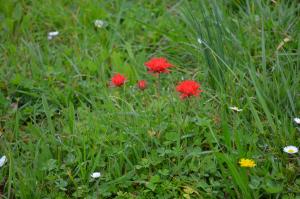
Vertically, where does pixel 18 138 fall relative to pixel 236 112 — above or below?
below

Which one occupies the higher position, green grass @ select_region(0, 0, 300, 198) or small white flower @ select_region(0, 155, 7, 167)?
green grass @ select_region(0, 0, 300, 198)

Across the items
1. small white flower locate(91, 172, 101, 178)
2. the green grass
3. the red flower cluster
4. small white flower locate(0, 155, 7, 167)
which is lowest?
small white flower locate(0, 155, 7, 167)

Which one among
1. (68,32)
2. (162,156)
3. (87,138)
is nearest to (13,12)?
(68,32)

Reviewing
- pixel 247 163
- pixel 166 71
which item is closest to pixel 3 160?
pixel 166 71

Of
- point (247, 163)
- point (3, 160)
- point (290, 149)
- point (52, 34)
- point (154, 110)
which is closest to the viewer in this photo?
point (247, 163)

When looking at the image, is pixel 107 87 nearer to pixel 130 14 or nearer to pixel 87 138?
pixel 87 138

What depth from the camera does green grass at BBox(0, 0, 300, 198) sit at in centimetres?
199

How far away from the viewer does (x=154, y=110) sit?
2.33m

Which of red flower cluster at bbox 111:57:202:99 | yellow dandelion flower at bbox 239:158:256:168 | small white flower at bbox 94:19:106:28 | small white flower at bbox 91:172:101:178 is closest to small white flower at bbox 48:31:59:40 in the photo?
small white flower at bbox 94:19:106:28

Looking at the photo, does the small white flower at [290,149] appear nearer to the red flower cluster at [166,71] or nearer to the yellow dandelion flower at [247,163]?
the yellow dandelion flower at [247,163]

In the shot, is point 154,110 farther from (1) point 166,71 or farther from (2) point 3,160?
(2) point 3,160

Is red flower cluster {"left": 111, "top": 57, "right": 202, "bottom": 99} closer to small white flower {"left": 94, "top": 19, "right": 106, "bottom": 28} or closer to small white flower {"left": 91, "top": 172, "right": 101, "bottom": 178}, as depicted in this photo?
small white flower {"left": 91, "top": 172, "right": 101, "bottom": 178}

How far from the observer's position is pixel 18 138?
2393mm

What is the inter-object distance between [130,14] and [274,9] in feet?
3.10
